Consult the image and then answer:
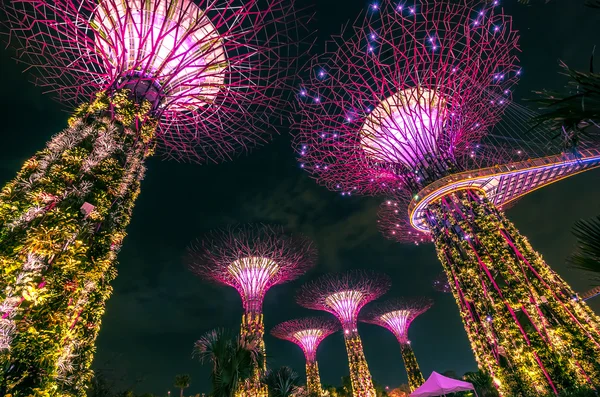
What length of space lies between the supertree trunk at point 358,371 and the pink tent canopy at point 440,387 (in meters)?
11.4

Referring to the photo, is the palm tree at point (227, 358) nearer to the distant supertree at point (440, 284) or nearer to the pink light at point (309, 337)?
the distant supertree at point (440, 284)

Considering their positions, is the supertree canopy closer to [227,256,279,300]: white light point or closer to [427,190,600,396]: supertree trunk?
[427,190,600,396]: supertree trunk

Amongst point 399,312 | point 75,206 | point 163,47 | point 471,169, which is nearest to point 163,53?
point 163,47

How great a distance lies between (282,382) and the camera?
14062 millimetres

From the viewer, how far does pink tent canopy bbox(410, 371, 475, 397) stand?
47.1 feet

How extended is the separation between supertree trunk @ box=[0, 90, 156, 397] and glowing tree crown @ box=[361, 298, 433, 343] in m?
32.2

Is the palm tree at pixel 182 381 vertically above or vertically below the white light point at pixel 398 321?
below

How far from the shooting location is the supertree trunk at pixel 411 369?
2799cm

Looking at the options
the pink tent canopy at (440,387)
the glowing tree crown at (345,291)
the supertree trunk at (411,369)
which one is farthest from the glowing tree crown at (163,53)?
the supertree trunk at (411,369)

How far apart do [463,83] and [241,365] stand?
14621 mm

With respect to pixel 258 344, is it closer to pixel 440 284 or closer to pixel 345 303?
pixel 345 303

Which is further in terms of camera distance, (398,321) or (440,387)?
(398,321)

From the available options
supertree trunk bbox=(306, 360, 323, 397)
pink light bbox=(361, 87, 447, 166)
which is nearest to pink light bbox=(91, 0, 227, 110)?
pink light bbox=(361, 87, 447, 166)

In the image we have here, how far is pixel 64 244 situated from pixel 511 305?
13.9 metres
